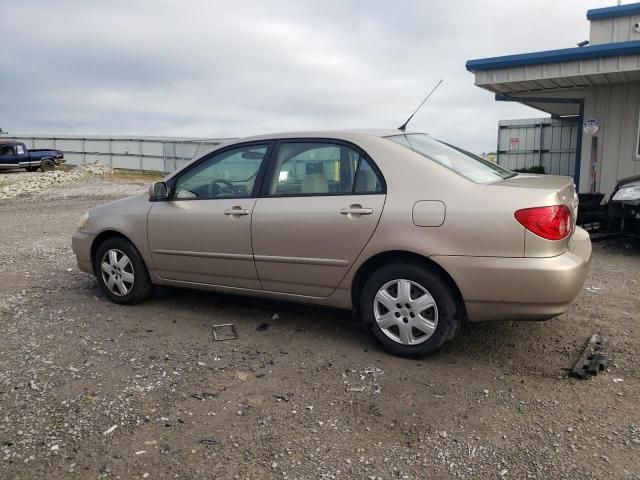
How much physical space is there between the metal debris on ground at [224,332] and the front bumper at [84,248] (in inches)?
65.1

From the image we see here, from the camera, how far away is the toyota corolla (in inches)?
141

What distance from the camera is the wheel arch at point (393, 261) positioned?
3811mm

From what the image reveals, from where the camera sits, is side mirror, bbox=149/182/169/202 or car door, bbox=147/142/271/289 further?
side mirror, bbox=149/182/169/202

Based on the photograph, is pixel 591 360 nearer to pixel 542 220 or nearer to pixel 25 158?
pixel 542 220

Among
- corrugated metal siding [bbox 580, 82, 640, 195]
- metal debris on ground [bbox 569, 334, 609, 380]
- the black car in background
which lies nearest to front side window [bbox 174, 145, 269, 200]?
metal debris on ground [bbox 569, 334, 609, 380]

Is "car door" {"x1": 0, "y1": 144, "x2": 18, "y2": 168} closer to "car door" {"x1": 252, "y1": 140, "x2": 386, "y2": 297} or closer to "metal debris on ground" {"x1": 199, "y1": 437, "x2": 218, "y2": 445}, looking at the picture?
"car door" {"x1": 252, "y1": 140, "x2": 386, "y2": 297}

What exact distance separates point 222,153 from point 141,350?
69.7 inches

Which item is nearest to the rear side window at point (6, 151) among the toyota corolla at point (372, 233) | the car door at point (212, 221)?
the toyota corolla at point (372, 233)

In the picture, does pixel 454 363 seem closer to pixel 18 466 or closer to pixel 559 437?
pixel 559 437

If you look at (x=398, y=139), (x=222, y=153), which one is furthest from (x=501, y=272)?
(x=222, y=153)

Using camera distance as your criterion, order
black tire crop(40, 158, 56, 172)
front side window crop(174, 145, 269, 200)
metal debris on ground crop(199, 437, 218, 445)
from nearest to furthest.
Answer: metal debris on ground crop(199, 437, 218, 445)
front side window crop(174, 145, 269, 200)
black tire crop(40, 158, 56, 172)

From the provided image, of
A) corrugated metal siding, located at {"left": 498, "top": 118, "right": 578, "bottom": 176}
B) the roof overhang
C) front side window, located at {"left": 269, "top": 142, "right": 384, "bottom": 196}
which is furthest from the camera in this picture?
corrugated metal siding, located at {"left": 498, "top": 118, "right": 578, "bottom": 176}

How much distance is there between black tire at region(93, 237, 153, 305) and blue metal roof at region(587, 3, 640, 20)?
13.0m

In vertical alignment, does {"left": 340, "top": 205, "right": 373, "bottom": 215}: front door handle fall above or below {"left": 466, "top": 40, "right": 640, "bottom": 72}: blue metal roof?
below
